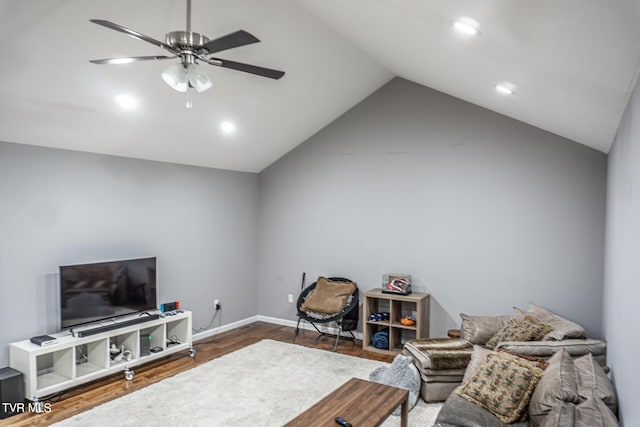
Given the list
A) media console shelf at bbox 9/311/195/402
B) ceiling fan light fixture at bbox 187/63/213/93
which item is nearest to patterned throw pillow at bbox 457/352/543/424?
ceiling fan light fixture at bbox 187/63/213/93

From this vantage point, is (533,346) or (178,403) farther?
(178,403)

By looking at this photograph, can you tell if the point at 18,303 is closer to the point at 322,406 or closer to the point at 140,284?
the point at 140,284

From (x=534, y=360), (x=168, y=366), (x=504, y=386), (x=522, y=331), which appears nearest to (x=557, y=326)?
(x=522, y=331)

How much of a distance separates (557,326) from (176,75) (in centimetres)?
365

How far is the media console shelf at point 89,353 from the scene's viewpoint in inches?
144

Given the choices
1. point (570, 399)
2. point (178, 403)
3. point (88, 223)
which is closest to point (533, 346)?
point (570, 399)

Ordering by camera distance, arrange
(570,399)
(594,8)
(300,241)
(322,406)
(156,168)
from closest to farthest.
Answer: (594,8) < (570,399) < (322,406) < (156,168) < (300,241)

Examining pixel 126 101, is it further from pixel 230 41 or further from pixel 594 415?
pixel 594 415

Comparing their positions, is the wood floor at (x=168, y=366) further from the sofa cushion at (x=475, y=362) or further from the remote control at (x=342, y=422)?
the remote control at (x=342, y=422)

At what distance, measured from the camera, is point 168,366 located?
4664mm

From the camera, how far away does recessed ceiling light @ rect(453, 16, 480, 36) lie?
231 cm

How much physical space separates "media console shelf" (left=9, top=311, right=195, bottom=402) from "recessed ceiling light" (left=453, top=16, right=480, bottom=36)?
4.03 m

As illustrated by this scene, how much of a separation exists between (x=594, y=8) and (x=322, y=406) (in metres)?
2.53

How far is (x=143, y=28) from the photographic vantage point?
10.5 ft
